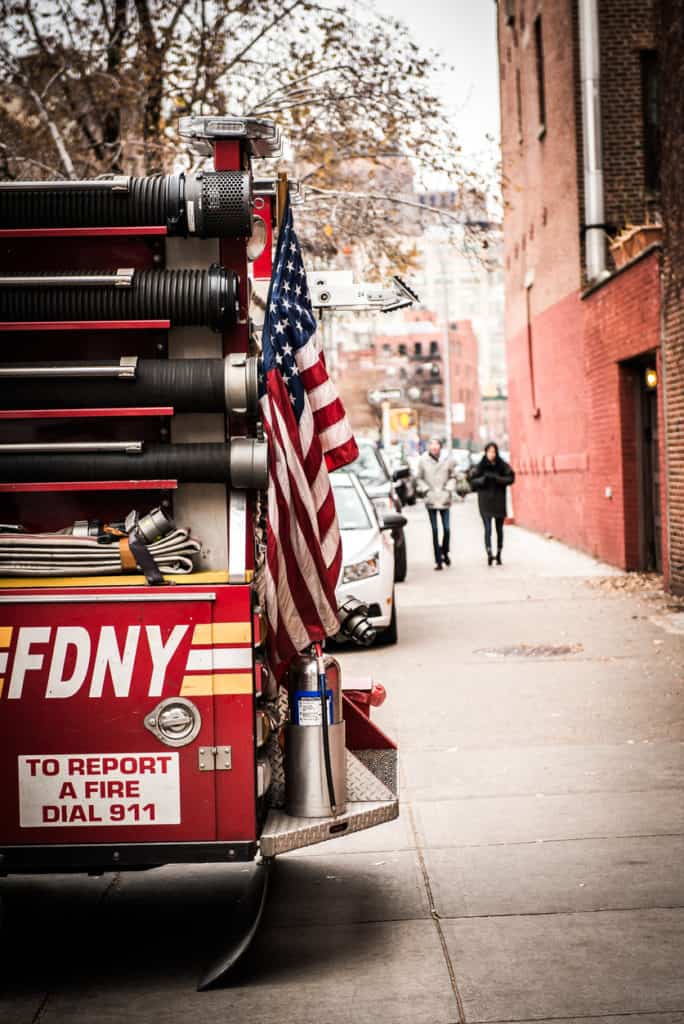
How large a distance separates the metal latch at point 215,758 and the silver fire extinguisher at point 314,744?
40 centimetres

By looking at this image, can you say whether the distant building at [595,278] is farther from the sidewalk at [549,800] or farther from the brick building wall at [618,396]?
the sidewalk at [549,800]

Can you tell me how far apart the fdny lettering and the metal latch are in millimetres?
313

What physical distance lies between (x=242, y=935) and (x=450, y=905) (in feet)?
3.68

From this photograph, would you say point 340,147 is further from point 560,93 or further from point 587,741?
Result: point 587,741

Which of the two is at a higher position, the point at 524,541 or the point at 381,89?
the point at 381,89

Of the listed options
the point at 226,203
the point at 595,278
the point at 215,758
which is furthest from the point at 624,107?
the point at 215,758

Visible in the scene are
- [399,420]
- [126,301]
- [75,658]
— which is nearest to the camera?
[75,658]

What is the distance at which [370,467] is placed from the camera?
74.1 ft

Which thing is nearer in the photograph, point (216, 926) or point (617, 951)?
point (617, 951)

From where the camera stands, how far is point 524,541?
1121 inches

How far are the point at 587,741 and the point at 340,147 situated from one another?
45.1ft

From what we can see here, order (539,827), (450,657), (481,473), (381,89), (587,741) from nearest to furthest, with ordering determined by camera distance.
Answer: (539,827) < (587,741) < (450,657) < (381,89) < (481,473)

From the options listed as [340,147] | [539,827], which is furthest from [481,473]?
[539,827]

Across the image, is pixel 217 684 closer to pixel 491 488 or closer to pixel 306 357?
pixel 306 357
